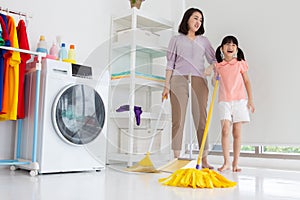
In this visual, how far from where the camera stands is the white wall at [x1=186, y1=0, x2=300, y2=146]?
267 cm

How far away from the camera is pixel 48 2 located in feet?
9.00

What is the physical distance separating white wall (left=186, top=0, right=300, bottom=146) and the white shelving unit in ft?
1.64

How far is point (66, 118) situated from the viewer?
2.24 metres

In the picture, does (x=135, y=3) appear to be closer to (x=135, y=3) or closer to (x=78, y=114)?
(x=135, y=3)

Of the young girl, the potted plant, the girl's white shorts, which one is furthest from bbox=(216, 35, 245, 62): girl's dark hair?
the potted plant

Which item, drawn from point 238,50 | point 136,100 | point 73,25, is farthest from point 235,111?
point 73,25

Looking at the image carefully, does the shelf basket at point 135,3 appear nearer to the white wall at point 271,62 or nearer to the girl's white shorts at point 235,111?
the white wall at point 271,62

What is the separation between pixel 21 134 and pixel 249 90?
1774mm

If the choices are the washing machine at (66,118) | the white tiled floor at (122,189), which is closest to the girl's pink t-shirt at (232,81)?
the white tiled floor at (122,189)

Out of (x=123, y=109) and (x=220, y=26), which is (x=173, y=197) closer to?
(x=123, y=109)

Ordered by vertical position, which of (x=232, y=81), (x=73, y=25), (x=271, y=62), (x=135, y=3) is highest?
(x=135, y=3)

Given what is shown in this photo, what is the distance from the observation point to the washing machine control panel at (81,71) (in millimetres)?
2338

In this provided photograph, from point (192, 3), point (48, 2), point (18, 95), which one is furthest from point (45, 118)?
point (192, 3)

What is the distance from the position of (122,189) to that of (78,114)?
0.85 m
